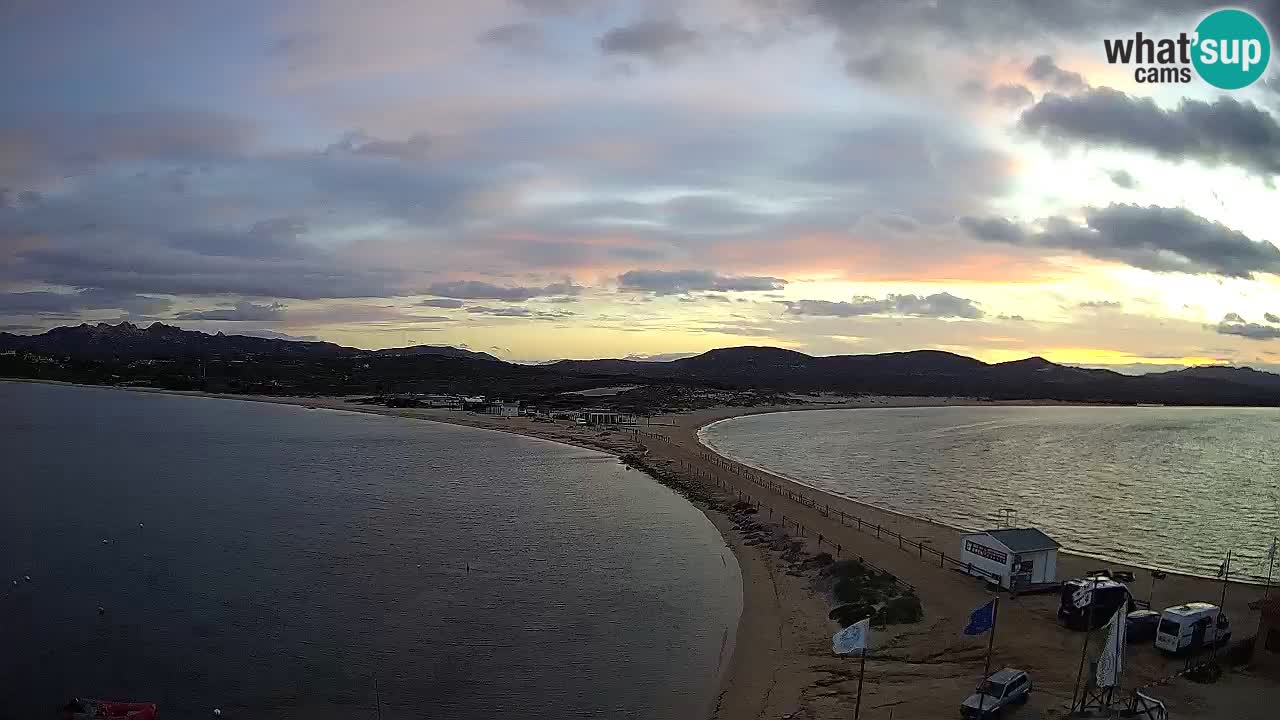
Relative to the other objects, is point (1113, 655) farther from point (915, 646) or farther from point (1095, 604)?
point (1095, 604)

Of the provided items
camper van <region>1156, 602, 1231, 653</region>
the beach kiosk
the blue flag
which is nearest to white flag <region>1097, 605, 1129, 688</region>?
the blue flag

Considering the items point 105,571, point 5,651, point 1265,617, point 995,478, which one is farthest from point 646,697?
point 995,478

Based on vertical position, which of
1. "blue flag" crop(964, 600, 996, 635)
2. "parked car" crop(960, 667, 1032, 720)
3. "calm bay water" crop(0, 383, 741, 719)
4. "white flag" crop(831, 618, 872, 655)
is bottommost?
"calm bay water" crop(0, 383, 741, 719)

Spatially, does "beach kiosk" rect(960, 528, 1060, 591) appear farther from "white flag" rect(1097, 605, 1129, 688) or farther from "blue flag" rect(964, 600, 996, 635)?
"blue flag" rect(964, 600, 996, 635)

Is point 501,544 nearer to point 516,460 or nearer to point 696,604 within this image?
point 696,604

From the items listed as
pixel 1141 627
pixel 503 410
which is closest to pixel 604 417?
pixel 503 410

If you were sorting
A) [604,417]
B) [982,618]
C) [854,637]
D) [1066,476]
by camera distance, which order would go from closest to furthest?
[854,637] → [982,618] → [1066,476] → [604,417]

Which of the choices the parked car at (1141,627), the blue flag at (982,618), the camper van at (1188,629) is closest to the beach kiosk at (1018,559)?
the parked car at (1141,627)
